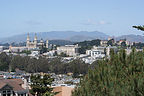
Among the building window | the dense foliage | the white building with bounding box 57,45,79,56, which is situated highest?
the dense foliage

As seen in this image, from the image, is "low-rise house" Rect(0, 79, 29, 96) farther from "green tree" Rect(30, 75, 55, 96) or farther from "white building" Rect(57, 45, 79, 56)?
"white building" Rect(57, 45, 79, 56)

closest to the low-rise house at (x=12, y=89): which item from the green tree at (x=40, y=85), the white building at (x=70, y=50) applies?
the green tree at (x=40, y=85)

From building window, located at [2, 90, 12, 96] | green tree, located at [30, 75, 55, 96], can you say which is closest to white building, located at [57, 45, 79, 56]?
green tree, located at [30, 75, 55, 96]

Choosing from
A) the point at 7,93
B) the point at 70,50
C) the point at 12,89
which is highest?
the point at 12,89

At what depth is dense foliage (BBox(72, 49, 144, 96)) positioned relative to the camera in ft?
28.7

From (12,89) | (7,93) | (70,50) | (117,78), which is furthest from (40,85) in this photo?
(70,50)

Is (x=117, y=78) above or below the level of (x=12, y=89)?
above

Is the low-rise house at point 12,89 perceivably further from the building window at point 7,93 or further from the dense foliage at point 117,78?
the dense foliage at point 117,78

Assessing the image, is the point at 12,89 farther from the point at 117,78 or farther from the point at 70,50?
the point at 70,50

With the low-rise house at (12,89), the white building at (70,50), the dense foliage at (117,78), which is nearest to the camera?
the dense foliage at (117,78)

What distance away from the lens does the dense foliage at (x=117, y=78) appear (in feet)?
28.7

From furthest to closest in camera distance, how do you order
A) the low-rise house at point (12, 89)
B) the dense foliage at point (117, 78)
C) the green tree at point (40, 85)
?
1. the green tree at point (40, 85)
2. the low-rise house at point (12, 89)
3. the dense foliage at point (117, 78)

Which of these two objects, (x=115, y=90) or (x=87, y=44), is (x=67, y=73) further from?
(x=87, y=44)

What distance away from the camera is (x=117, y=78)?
32.3 feet
